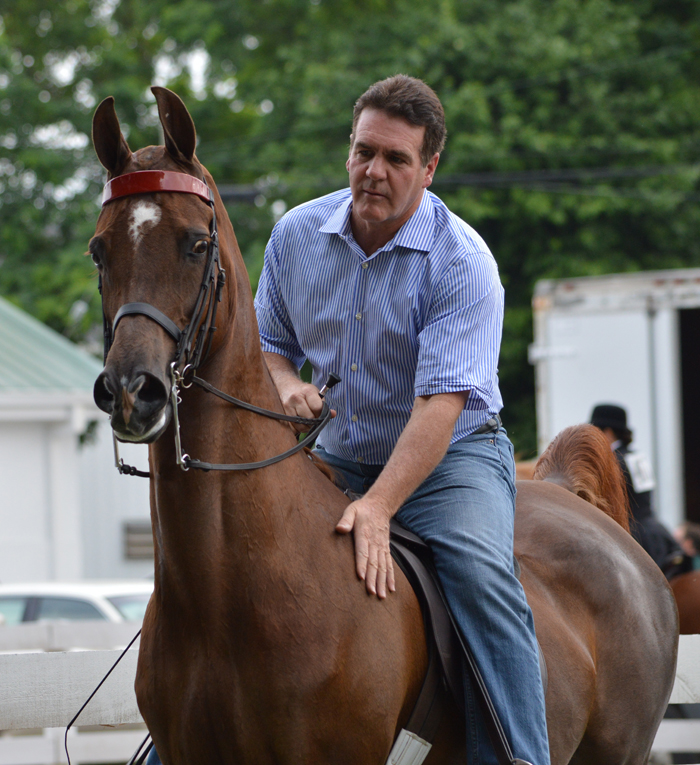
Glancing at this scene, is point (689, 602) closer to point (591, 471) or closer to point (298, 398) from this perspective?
point (591, 471)

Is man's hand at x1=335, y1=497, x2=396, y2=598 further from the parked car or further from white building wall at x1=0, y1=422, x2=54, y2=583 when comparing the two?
white building wall at x1=0, y1=422, x2=54, y2=583

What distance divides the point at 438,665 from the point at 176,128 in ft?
5.38

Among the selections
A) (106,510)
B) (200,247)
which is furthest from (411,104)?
(106,510)

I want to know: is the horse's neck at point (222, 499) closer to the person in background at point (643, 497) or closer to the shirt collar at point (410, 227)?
the shirt collar at point (410, 227)

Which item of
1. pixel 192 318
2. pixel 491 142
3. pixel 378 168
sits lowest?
pixel 192 318

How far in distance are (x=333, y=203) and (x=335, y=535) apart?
3.82ft

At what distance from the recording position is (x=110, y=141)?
2.52 metres

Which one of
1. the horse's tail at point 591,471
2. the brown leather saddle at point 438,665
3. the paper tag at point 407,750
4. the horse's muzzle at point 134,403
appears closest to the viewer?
the horse's muzzle at point 134,403

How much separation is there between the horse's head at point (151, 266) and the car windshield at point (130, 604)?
702 centimetres

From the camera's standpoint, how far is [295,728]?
2.47 metres

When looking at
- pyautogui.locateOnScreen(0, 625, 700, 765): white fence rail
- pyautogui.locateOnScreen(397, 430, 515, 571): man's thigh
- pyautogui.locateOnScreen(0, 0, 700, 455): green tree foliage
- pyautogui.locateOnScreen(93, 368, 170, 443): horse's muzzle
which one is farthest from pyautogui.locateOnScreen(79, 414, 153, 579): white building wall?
pyautogui.locateOnScreen(93, 368, 170, 443): horse's muzzle

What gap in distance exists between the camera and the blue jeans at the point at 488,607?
9.30ft

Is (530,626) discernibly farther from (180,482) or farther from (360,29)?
(360,29)

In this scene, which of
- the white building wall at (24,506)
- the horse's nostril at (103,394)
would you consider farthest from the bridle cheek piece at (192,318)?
the white building wall at (24,506)
